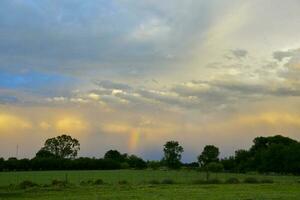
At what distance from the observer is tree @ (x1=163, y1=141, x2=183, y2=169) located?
16225 centimetres

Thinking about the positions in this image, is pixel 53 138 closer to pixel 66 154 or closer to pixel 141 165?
pixel 66 154

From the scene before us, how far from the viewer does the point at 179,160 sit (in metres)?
164

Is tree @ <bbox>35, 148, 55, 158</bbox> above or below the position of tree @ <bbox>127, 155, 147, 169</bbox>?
above

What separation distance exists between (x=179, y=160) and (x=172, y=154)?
3.27 meters

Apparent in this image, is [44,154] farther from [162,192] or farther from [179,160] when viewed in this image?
[162,192]

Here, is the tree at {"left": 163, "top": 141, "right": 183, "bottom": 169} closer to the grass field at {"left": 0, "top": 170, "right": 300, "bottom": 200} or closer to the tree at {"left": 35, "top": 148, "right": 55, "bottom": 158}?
the tree at {"left": 35, "top": 148, "right": 55, "bottom": 158}

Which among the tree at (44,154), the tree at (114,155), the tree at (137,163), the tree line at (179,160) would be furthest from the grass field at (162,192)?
the tree at (114,155)

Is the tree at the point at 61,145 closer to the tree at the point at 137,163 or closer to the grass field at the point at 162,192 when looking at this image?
the tree at the point at 137,163

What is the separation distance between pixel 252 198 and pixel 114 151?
142 meters

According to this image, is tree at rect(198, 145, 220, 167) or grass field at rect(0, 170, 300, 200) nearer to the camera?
grass field at rect(0, 170, 300, 200)

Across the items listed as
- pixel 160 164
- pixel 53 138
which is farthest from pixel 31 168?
pixel 160 164

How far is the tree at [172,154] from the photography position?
16225 centimetres

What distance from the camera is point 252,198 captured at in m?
33.7

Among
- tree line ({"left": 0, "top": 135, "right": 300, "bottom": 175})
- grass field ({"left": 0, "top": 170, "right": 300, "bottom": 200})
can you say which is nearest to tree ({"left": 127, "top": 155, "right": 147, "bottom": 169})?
tree line ({"left": 0, "top": 135, "right": 300, "bottom": 175})
